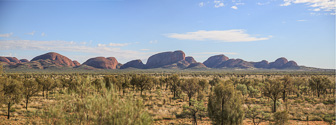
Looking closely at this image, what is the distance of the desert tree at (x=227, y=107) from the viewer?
597 inches

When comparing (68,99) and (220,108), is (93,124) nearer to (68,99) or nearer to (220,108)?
(68,99)

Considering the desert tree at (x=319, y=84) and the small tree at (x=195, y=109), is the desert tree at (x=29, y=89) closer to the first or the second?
the small tree at (x=195, y=109)

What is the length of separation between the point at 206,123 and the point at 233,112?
25.0ft

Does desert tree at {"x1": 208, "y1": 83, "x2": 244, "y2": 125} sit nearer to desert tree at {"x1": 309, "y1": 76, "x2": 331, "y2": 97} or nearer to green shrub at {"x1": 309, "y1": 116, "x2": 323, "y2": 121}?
green shrub at {"x1": 309, "y1": 116, "x2": 323, "y2": 121}

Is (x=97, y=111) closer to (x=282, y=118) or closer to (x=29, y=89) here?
(x=282, y=118)

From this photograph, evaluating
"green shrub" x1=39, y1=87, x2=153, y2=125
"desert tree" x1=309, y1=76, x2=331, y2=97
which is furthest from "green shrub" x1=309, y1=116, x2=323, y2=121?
"green shrub" x1=39, y1=87, x2=153, y2=125

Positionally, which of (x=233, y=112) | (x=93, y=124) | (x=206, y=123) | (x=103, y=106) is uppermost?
(x=103, y=106)

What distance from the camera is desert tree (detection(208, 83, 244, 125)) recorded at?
49.8ft

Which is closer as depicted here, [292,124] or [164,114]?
[292,124]

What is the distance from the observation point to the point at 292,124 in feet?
68.8

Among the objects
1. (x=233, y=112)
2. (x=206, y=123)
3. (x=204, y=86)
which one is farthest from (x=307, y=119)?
(x=204, y=86)

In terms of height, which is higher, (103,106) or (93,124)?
(103,106)

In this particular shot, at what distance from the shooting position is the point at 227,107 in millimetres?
15305

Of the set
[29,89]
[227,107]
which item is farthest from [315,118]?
[29,89]
